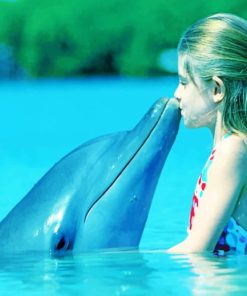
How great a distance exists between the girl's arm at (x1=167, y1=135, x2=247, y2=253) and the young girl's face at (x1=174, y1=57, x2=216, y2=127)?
213 millimetres

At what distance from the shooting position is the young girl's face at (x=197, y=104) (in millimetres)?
5688

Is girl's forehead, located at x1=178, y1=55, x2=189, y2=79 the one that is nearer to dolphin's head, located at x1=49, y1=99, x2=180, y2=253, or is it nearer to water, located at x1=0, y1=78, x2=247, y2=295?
dolphin's head, located at x1=49, y1=99, x2=180, y2=253

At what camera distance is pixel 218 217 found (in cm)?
550

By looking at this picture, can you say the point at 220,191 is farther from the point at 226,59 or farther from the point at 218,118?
the point at 226,59

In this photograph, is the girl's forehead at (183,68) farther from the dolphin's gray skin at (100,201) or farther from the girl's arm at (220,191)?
the girl's arm at (220,191)

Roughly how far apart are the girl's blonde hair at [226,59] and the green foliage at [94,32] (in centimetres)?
3142

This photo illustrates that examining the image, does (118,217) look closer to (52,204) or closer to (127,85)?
(52,204)

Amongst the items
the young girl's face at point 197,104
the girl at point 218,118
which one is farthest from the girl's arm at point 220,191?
the young girl's face at point 197,104

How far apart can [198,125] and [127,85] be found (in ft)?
90.0

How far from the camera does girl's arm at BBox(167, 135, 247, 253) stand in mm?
5480

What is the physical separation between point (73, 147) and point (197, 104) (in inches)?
450

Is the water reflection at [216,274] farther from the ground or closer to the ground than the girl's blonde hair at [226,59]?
closer to the ground

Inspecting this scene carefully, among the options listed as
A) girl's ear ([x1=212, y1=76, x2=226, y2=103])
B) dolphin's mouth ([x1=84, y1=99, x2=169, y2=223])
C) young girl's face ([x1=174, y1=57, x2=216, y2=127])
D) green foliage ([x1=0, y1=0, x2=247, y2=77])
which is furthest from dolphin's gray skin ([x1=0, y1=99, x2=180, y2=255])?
green foliage ([x1=0, y1=0, x2=247, y2=77])

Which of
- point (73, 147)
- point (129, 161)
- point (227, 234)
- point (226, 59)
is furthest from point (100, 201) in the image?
point (73, 147)
